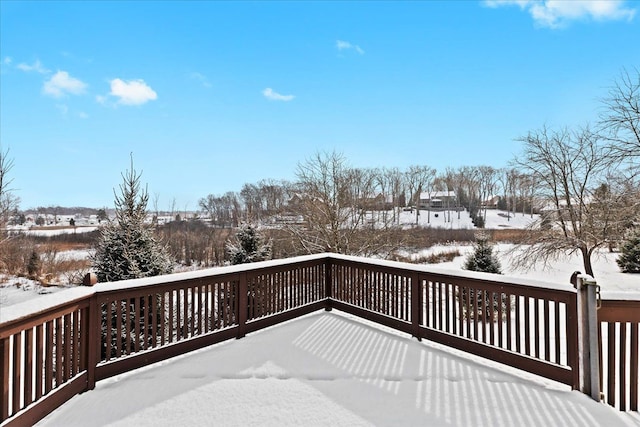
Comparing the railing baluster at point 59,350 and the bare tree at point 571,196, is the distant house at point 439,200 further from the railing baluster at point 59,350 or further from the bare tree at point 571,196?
Answer: the railing baluster at point 59,350

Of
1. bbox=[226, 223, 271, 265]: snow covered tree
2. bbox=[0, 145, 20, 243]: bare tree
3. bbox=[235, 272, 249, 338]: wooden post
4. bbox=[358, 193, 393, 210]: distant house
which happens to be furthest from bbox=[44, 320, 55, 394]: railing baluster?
bbox=[358, 193, 393, 210]: distant house

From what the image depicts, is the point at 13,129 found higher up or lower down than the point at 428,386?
higher up

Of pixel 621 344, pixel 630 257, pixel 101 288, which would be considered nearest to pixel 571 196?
pixel 630 257

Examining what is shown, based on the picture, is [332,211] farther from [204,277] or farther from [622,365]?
[622,365]

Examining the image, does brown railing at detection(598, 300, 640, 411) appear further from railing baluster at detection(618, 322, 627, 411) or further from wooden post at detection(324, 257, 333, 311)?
wooden post at detection(324, 257, 333, 311)

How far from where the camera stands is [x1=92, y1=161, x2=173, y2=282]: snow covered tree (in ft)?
18.0

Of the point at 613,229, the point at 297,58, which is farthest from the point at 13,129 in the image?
the point at 613,229

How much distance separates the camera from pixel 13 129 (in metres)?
10.2

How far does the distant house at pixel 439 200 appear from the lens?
97.9 ft

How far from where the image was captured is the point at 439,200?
3152cm

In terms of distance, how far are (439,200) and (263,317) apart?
30.3 metres

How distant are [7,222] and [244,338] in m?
13.5

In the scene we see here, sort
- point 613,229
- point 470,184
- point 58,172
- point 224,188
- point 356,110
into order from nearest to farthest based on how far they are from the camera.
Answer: point 613,229, point 58,172, point 356,110, point 224,188, point 470,184

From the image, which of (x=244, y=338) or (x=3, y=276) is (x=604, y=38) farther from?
(x=3, y=276)
